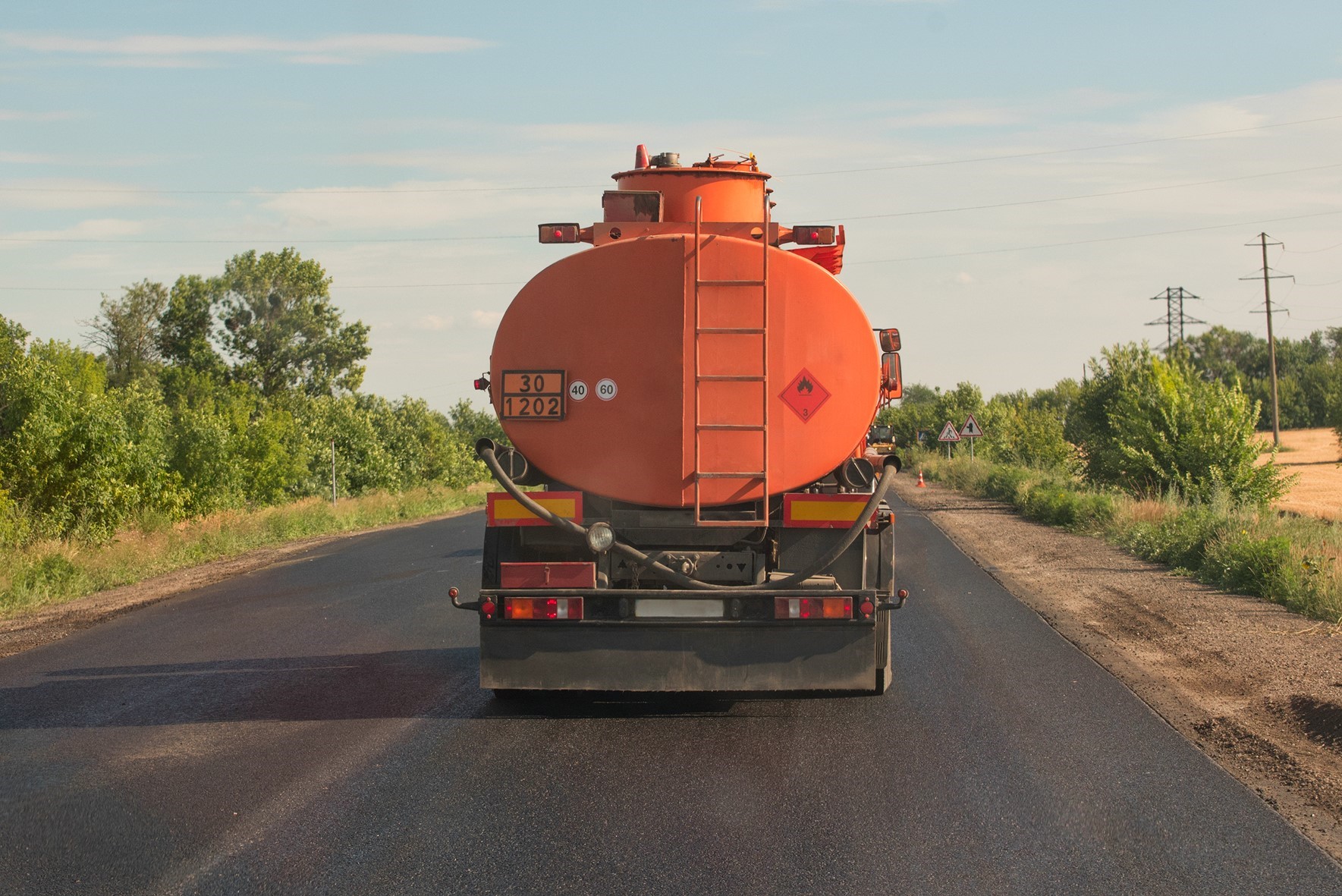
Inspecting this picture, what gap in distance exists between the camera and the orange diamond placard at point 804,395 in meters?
7.23

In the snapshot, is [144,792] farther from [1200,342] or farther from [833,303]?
[1200,342]

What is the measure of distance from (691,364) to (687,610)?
140 cm

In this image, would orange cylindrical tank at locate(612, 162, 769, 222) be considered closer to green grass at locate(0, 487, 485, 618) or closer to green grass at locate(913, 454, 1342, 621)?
green grass at locate(913, 454, 1342, 621)

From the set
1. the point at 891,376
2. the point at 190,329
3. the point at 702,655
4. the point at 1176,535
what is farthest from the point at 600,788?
the point at 190,329

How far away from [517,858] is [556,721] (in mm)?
2670

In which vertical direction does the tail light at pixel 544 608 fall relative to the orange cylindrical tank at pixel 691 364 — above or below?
below

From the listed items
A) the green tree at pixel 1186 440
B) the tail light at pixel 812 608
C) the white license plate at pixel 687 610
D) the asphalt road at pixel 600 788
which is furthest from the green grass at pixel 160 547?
the green tree at pixel 1186 440

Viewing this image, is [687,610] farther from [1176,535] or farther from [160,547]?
[160,547]

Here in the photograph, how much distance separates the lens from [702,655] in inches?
287

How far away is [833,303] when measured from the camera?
7.21 meters

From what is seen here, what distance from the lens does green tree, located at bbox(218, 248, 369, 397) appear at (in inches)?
2525

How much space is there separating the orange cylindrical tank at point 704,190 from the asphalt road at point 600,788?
10.5 ft

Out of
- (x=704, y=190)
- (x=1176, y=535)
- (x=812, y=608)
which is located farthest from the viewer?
(x=1176, y=535)

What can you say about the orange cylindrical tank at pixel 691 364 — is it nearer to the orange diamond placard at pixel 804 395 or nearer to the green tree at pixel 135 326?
the orange diamond placard at pixel 804 395
